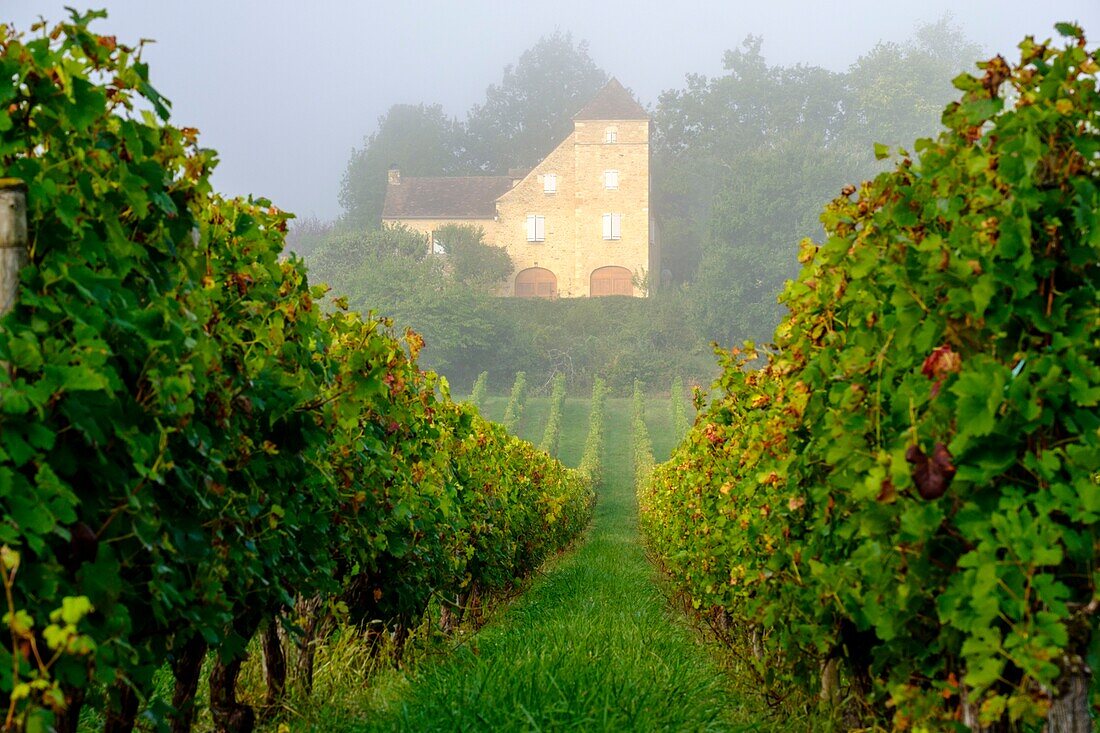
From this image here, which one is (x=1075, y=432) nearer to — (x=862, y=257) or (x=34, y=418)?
(x=862, y=257)

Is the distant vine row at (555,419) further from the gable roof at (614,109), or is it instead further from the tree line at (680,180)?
the gable roof at (614,109)

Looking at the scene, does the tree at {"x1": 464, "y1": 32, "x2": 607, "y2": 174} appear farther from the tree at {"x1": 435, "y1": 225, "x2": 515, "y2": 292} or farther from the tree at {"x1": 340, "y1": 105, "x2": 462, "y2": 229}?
the tree at {"x1": 435, "y1": 225, "x2": 515, "y2": 292}

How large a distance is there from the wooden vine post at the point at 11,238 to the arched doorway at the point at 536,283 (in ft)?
215

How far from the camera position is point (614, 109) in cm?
6862

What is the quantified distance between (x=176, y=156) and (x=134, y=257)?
36 cm

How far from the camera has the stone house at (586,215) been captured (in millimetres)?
67812

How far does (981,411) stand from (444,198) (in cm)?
7144

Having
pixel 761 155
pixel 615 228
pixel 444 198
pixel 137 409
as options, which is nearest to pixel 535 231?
pixel 615 228

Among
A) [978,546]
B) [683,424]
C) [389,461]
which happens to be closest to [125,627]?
[978,546]

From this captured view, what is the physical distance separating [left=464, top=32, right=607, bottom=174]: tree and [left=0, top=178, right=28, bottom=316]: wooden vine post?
3676 inches

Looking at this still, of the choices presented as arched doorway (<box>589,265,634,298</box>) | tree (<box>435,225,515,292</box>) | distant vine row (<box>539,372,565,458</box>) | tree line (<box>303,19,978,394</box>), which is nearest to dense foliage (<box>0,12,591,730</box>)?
distant vine row (<box>539,372,565,458</box>)

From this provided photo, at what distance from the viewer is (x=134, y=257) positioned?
3.02 metres

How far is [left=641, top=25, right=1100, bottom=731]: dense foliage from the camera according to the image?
2.82 m

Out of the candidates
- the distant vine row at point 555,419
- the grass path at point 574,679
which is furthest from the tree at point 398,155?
the grass path at point 574,679
